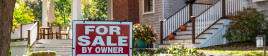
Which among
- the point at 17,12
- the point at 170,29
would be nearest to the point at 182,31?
the point at 170,29

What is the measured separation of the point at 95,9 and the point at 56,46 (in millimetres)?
25512

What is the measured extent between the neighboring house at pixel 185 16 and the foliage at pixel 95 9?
56.8 feet

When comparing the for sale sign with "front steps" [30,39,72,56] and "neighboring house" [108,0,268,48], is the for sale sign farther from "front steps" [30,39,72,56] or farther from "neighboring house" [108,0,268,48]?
"front steps" [30,39,72,56]

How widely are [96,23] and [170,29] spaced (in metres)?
12.1

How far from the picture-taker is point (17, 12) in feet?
59.7

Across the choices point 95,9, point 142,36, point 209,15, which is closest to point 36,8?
point 95,9

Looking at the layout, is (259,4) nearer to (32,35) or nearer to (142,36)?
(142,36)

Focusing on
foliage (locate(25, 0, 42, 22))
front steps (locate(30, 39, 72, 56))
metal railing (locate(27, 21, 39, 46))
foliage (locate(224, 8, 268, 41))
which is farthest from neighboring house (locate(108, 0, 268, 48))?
foliage (locate(25, 0, 42, 22))

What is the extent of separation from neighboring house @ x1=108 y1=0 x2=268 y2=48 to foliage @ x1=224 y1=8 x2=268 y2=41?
2.05ft

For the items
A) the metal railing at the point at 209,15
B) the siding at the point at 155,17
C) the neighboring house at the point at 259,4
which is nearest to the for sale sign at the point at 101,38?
the metal railing at the point at 209,15

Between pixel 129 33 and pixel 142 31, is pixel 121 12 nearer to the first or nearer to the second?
pixel 142 31

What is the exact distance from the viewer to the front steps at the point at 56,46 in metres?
13.3

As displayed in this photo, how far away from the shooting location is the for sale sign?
160 inches

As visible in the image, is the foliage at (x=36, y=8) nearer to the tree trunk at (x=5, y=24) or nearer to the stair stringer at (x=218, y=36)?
the stair stringer at (x=218, y=36)
